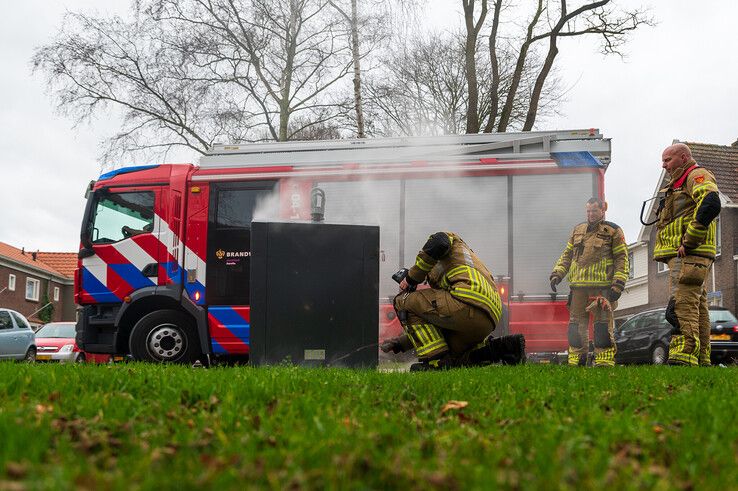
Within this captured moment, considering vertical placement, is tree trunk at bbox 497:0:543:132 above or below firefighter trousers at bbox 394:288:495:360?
above

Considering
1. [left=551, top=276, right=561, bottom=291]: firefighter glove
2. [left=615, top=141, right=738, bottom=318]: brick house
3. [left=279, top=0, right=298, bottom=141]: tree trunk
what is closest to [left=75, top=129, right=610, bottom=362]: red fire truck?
[left=551, top=276, right=561, bottom=291]: firefighter glove

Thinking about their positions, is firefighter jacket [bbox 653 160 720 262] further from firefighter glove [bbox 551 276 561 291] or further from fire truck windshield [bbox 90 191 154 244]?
fire truck windshield [bbox 90 191 154 244]

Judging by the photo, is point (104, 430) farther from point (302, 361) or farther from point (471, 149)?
point (471, 149)

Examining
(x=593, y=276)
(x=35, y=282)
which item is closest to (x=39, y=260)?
(x=35, y=282)

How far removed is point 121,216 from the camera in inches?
415

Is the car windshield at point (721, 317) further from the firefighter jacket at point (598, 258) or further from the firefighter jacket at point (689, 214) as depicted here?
the firefighter jacket at point (689, 214)

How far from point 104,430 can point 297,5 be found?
21030mm

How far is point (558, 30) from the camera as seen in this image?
1888 centimetres

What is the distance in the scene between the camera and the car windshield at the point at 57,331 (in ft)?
69.5

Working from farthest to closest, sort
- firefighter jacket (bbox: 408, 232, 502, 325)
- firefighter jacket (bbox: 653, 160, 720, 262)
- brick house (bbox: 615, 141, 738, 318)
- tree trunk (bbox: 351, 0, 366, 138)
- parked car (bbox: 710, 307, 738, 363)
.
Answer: brick house (bbox: 615, 141, 738, 318), tree trunk (bbox: 351, 0, 366, 138), parked car (bbox: 710, 307, 738, 363), firefighter jacket (bbox: 653, 160, 720, 262), firefighter jacket (bbox: 408, 232, 502, 325)

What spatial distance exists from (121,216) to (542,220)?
5.93 m

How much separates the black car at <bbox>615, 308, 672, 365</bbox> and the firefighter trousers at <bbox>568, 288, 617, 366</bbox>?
8.40 meters

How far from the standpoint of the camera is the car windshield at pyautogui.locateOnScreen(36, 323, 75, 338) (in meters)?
21.2

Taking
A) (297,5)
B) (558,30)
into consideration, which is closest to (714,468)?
(558,30)
